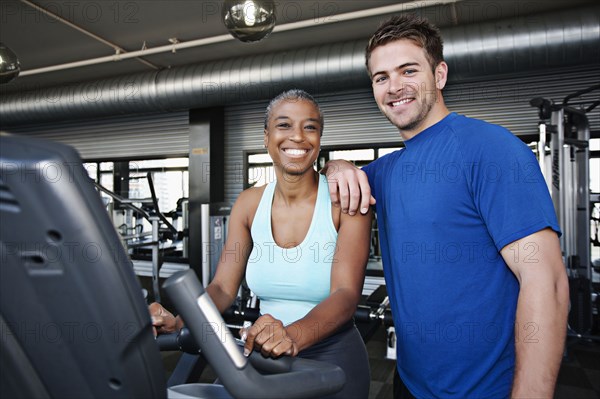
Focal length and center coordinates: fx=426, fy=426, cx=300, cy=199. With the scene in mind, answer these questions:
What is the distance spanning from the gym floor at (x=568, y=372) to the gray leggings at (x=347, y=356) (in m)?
1.73

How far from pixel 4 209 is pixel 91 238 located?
0.08m

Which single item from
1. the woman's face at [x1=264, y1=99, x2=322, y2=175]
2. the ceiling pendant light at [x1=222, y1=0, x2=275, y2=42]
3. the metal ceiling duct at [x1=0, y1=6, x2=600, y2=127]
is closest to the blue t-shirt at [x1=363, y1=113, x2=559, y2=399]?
the woman's face at [x1=264, y1=99, x2=322, y2=175]

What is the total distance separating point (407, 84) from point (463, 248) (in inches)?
16.8

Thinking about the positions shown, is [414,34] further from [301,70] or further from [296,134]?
[301,70]

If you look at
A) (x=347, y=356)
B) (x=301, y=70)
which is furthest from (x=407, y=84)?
(x=301, y=70)

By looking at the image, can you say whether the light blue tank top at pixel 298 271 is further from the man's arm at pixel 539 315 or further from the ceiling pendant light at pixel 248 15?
the ceiling pendant light at pixel 248 15

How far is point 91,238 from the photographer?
0.37 meters

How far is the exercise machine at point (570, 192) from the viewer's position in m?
3.49

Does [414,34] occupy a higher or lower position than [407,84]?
higher

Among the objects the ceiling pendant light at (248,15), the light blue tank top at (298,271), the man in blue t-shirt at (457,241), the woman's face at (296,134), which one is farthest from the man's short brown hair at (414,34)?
the ceiling pendant light at (248,15)

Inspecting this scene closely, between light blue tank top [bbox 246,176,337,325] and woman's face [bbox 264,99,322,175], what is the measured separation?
149mm

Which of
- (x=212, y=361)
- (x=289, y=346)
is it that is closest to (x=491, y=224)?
(x=289, y=346)

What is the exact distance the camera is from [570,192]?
3.56 metres

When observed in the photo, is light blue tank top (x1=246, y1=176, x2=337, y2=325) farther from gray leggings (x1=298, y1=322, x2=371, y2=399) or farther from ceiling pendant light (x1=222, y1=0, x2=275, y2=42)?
ceiling pendant light (x1=222, y1=0, x2=275, y2=42)
